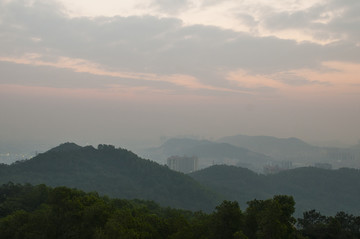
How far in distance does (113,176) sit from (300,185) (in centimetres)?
7094

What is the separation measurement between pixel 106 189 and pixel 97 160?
2292cm

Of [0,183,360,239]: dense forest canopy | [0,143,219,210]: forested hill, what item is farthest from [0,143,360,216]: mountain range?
[0,183,360,239]: dense forest canopy

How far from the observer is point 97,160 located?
108 m

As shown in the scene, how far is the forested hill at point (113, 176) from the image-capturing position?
278ft

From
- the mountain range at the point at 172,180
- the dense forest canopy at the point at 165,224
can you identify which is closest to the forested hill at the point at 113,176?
the mountain range at the point at 172,180

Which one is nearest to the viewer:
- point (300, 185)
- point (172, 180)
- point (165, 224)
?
point (165, 224)

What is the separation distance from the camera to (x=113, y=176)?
320 feet

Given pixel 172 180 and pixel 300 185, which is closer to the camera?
pixel 172 180

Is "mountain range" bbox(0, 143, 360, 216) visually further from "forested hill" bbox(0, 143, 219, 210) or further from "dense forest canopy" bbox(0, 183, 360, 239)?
"dense forest canopy" bbox(0, 183, 360, 239)

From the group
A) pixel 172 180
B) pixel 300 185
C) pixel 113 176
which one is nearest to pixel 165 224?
pixel 172 180

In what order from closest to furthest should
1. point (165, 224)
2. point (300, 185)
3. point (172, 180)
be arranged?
point (165, 224), point (172, 180), point (300, 185)

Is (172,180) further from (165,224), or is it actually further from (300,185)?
(165,224)

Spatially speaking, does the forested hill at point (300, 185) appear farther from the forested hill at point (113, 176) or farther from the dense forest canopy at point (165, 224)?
the dense forest canopy at point (165, 224)

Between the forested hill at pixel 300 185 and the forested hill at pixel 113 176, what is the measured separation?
58.4 ft
